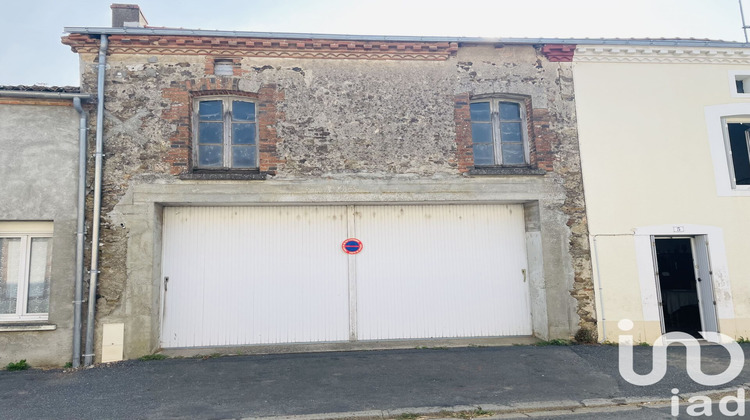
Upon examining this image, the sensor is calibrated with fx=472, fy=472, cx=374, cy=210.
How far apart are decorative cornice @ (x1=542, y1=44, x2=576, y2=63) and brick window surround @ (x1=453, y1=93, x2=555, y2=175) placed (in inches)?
43.3

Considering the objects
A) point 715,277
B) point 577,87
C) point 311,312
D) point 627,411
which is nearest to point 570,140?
point 577,87

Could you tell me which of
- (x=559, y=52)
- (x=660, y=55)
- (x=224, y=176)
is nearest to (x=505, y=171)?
(x=559, y=52)

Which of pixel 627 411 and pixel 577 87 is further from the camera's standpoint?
pixel 577 87

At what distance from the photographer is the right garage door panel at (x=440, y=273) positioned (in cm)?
855

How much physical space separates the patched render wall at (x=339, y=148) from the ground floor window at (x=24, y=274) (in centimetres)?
97

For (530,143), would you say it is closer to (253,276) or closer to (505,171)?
(505,171)

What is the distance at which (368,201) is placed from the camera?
27.3ft

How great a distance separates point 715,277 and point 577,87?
14.2 ft

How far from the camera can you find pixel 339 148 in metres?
8.28

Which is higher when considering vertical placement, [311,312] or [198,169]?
[198,169]

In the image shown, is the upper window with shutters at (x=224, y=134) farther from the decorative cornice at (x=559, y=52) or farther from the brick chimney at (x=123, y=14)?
the decorative cornice at (x=559, y=52)

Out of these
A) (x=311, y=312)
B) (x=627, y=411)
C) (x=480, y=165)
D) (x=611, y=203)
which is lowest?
(x=627, y=411)

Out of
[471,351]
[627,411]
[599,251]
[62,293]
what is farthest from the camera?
[599,251]

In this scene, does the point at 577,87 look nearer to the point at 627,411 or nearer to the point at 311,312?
the point at 627,411
